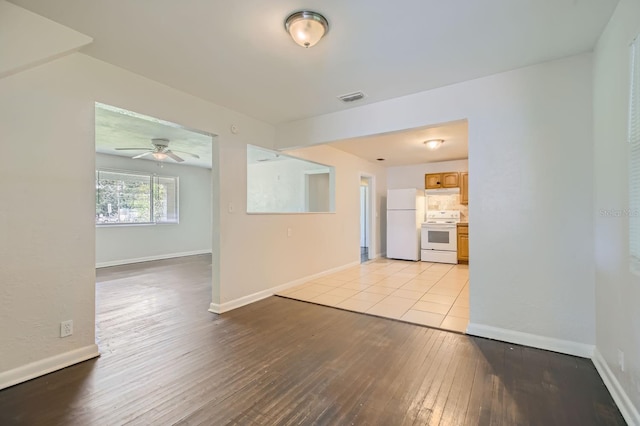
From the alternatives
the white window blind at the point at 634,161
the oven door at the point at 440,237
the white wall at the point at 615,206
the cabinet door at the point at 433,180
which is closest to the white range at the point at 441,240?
the oven door at the point at 440,237

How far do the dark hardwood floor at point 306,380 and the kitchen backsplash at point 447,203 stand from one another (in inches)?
193

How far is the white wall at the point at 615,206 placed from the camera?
62.5 inches

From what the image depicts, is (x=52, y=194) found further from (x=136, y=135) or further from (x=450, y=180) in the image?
(x=450, y=180)

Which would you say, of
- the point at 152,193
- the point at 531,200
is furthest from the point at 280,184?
the point at 531,200

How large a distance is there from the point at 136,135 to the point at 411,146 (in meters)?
4.88

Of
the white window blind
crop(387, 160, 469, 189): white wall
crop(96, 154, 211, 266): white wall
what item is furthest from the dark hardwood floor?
crop(387, 160, 469, 189): white wall

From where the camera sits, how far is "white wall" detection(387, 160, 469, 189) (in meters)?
7.04

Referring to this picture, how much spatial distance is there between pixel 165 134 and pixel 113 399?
13.5 feet

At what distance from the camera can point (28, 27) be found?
189 centimetres

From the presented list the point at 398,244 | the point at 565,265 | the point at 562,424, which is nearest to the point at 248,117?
the point at 565,265

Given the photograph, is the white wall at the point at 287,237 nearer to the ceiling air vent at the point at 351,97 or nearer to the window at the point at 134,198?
the ceiling air vent at the point at 351,97

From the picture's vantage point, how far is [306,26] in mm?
1875

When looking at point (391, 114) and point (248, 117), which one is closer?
point (391, 114)

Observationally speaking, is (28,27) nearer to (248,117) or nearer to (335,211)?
(248,117)
